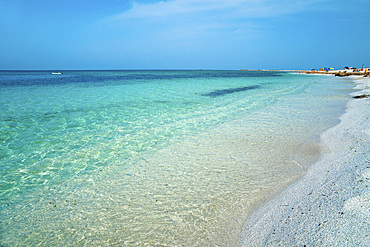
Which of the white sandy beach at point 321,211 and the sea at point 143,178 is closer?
the white sandy beach at point 321,211

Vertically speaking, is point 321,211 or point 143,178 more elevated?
point 321,211

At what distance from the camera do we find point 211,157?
690cm

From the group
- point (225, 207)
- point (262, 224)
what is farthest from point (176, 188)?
point (262, 224)

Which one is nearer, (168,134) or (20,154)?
(20,154)

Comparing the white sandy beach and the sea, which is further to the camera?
the sea

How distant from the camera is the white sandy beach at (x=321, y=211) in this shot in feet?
10.3

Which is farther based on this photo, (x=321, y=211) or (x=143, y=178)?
(x=143, y=178)

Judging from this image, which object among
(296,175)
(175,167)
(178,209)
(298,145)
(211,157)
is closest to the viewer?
(178,209)

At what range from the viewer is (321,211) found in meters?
3.74

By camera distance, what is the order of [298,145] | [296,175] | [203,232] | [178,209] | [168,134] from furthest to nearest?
[168,134] < [298,145] < [296,175] < [178,209] < [203,232]

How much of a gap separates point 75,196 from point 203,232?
3035 millimetres

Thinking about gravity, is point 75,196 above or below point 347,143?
below

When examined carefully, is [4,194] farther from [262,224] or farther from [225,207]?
[262,224]

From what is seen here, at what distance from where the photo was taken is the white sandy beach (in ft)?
10.3
